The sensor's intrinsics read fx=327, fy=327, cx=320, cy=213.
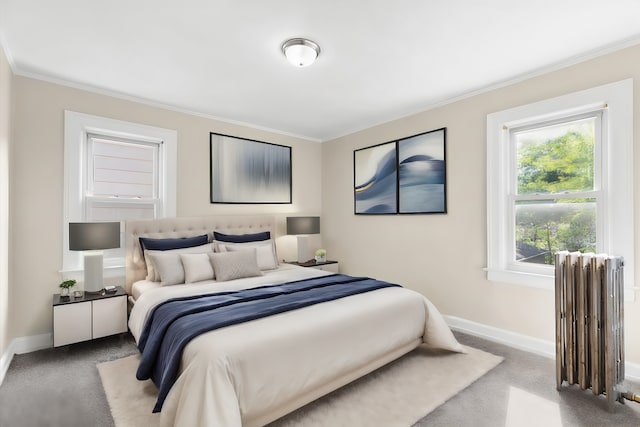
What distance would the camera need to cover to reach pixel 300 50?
2.50m

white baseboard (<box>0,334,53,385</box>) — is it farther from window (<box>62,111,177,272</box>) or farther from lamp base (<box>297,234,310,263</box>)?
lamp base (<box>297,234,310,263</box>)

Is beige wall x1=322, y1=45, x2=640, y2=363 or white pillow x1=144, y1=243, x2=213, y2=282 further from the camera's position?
white pillow x1=144, y1=243, x2=213, y2=282

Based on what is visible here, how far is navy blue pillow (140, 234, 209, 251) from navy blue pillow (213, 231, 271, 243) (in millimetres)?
236

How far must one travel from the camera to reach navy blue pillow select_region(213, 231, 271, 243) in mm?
4059

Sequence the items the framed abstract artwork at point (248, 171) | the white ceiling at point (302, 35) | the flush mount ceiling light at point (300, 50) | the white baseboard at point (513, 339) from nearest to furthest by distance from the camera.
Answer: the white ceiling at point (302, 35) < the flush mount ceiling light at point (300, 50) < the white baseboard at point (513, 339) < the framed abstract artwork at point (248, 171)

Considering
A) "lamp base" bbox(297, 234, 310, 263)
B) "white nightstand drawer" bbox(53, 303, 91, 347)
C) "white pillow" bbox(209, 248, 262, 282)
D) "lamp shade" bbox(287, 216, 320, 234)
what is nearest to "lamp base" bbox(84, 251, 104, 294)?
"white nightstand drawer" bbox(53, 303, 91, 347)

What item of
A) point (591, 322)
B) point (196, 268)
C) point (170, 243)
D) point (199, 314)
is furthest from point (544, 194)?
point (170, 243)

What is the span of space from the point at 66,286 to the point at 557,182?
4.69 m

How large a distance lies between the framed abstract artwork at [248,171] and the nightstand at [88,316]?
169 centimetres

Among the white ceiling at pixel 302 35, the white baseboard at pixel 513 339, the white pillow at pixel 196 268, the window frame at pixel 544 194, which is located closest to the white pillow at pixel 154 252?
the white pillow at pixel 196 268

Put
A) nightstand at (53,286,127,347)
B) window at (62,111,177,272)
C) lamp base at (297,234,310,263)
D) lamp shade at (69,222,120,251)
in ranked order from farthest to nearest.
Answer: lamp base at (297,234,310,263) → window at (62,111,177,272) → lamp shade at (69,222,120,251) → nightstand at (53,286,127,347)

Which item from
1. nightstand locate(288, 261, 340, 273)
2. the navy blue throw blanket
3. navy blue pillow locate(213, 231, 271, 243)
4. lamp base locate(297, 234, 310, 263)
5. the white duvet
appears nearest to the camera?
the white duvet

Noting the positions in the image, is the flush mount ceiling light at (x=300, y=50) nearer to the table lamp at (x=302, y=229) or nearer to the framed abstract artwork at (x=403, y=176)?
the framed abstract artwork at (x=403, y=176)

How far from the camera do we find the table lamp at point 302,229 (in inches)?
188
